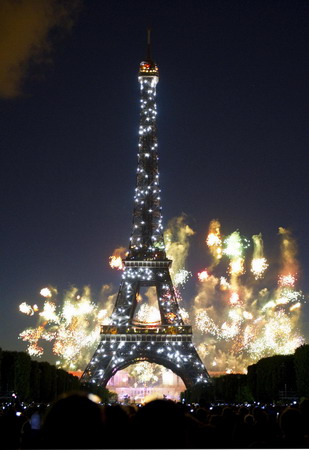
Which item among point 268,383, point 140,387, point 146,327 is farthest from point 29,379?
point 140,387

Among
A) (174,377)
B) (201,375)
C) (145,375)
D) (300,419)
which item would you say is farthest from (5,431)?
(174,377)

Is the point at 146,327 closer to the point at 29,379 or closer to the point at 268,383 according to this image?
the point at 268,383

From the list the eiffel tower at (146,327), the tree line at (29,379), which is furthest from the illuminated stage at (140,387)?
the tree line at (29,379)

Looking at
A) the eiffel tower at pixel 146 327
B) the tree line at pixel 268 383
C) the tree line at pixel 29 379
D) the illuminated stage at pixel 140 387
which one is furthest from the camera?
the illuminated stage at pixel 140 387

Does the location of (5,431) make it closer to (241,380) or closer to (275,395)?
(275,395)

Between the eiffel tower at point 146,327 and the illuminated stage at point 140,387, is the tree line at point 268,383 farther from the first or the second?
the illuminated stage at point 140,387

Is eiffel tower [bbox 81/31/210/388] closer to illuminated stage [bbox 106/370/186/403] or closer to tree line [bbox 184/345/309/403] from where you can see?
tree line [bbox 184/345/309/403]
